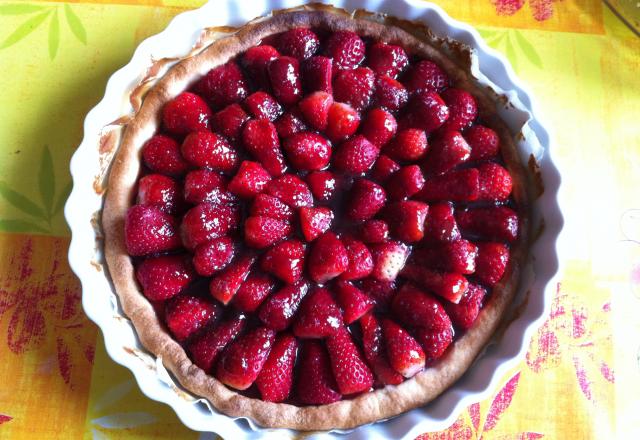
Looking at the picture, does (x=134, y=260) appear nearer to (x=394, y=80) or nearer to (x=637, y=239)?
(x=394, y=80)

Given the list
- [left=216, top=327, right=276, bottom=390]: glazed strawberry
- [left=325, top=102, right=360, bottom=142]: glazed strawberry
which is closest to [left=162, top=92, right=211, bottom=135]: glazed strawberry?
[left=325, top=102, right=360, bottom=142]: glazed strawberry

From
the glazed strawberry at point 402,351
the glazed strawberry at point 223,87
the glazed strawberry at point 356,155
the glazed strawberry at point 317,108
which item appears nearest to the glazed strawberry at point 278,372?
the glazed strawberry at point 402,351

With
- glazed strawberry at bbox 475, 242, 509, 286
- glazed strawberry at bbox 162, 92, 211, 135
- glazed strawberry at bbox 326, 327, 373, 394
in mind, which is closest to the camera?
glazed strawberry at bbox 326, 327, 373, 394

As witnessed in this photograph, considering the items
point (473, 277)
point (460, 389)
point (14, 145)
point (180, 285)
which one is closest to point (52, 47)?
point (14, 145)

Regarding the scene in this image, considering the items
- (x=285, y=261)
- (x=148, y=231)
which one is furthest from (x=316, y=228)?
(x=148, y=231)

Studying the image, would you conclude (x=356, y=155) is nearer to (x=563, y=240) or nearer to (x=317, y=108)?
(x=317, y=108)

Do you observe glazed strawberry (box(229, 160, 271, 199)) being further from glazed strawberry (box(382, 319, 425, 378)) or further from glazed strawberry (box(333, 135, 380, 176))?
glazed strawberry (box(382, 319, 425, 378))
